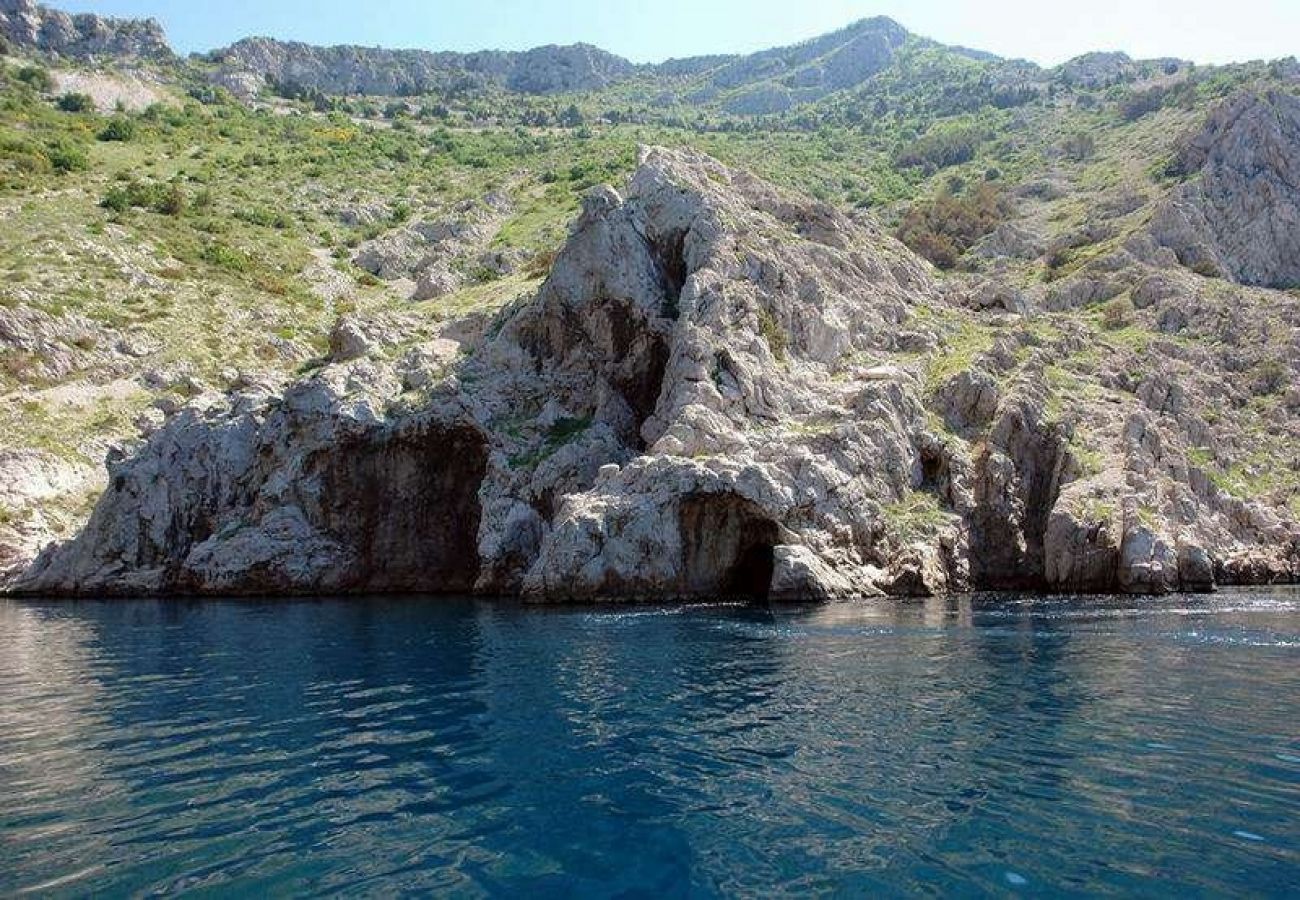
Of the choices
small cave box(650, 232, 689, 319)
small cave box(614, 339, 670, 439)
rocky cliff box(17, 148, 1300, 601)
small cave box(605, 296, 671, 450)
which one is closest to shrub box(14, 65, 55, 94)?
rocky cliff box(17, 148, 1300, 601)

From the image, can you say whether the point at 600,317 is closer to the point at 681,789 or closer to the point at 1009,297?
the point at 1009,297

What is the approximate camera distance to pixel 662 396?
165 ft

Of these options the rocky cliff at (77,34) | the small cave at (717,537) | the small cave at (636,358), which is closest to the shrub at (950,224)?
the small cave at (636,358)

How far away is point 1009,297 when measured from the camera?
6919cm

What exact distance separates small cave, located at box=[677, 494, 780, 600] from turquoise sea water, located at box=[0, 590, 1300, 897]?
14032mm

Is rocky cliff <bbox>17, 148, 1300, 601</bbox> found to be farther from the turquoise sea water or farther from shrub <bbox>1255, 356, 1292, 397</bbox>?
the turquoise sea water

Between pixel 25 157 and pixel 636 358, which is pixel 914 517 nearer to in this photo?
pixel 636 358

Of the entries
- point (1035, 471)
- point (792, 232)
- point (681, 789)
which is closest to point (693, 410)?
point (1035, 471)

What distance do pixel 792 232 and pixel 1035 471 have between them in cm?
2539

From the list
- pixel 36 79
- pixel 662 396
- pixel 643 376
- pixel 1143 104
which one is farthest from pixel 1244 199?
pixel 36 79

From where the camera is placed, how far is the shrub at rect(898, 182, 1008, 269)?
96056mm

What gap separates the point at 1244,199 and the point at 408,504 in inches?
3415

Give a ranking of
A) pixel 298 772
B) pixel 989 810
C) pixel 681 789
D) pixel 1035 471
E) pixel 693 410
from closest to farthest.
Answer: pixel 989 810 → pixel 681 789 → pixel 298 772 → pixel 693 410 → pixel 1035 471

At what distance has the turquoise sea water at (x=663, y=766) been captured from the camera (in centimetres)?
1058
